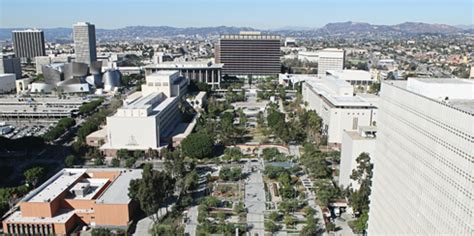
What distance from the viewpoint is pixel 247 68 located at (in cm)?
8538

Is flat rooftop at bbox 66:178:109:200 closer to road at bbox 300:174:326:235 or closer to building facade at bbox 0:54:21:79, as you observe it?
road at bbox 300:174:326:235

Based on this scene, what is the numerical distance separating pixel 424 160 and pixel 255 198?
1520 centimetres

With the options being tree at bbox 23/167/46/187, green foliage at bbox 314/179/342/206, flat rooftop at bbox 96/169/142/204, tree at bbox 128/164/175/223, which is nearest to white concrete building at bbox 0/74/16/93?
tree at bbox 23/167/46/187

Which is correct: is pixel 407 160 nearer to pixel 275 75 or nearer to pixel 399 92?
pixel 399 92

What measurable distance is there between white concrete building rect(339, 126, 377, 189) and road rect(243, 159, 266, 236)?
247 inches

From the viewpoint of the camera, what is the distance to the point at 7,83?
7488 cm

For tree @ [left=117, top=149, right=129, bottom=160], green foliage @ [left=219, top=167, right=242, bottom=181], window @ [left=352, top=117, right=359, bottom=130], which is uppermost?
window @ [left=352, top=117, right=359, bottom=130]

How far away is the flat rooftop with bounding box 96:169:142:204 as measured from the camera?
25.3 metres

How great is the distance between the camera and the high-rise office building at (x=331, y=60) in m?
86.9

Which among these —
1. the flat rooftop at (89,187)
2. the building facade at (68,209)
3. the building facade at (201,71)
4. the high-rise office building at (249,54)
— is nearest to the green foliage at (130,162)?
the flat rooftop at (89,187)

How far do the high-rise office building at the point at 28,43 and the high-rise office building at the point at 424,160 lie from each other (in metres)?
113

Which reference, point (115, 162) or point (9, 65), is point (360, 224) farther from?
point (9, 65)

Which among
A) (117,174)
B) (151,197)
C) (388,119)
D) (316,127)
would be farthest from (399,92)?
(316,127)

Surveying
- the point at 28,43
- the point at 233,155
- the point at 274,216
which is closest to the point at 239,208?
the point at 274,216
